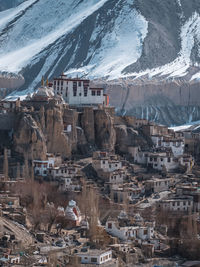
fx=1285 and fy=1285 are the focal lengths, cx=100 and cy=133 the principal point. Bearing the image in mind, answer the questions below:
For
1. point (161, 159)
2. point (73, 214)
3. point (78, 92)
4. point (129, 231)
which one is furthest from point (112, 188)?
point (78, 92)

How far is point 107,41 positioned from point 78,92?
130 feet

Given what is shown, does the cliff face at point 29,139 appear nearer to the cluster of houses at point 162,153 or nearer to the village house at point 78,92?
the cluster of houses at point 162,153

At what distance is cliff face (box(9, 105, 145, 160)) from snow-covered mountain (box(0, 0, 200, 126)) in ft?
103

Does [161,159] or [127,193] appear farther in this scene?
[161,159]

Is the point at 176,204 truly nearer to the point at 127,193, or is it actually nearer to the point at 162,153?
the point at 127,193

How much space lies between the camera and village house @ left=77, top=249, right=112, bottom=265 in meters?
52.6

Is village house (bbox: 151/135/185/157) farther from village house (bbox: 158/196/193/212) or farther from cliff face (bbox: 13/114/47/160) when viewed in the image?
village house (bbox: 158/196/193/212)

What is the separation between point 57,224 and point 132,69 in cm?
5246

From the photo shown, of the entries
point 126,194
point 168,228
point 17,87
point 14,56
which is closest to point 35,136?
point 126,194

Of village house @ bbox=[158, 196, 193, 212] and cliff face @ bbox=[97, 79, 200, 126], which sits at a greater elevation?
cliff face @ bbox=[97, 79, 200, 126]

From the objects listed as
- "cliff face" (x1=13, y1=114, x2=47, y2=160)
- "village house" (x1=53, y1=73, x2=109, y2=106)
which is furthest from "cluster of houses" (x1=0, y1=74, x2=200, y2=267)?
"cliff face" (x1=13, y1=114, x2=47, y2=160)

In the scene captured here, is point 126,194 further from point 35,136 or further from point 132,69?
point 132,69

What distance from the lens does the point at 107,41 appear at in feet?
391

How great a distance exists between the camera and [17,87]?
111 meters
